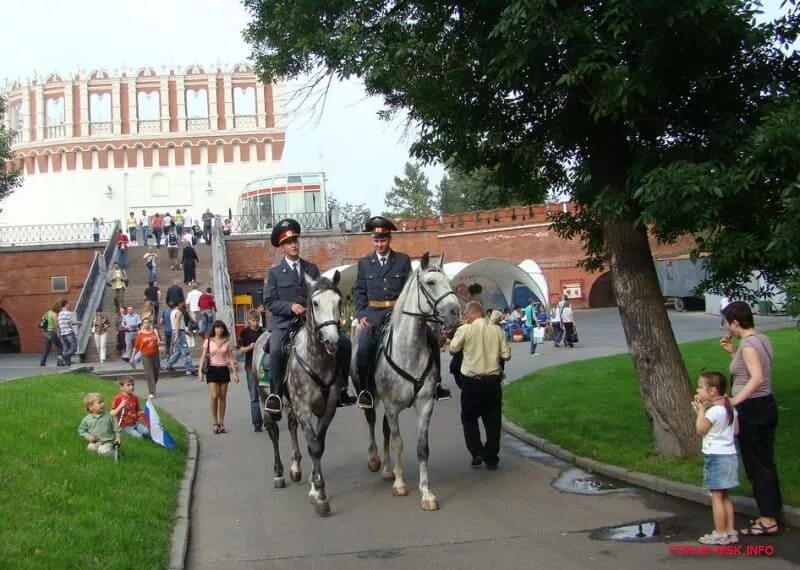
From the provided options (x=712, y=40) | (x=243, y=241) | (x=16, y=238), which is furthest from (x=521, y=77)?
(x=16, y=238)

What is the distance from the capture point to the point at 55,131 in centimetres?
7300

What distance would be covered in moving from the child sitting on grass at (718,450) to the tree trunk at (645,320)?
116 inches

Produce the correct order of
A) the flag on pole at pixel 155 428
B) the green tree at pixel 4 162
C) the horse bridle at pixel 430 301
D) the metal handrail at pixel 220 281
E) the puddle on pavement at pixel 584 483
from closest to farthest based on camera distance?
the horse bridle at pixel 430 301 → the puddle on pavement at pixel 584 483 → the flag on pole at pixel 155 428 → the metal handrail at pixel 220 281 → the green tree at pixel 4 162

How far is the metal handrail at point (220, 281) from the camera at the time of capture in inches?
1293

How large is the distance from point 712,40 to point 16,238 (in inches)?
2177

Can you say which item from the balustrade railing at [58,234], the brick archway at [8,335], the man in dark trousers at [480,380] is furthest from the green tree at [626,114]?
the balustrade railing at [58,234]

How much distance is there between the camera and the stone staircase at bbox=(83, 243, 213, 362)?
102 ft

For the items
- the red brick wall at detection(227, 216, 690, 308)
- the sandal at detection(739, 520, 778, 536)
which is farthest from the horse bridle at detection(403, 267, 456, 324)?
the red brick wall at detection(227, 216, 690, 308)

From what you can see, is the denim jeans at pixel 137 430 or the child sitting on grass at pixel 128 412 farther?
the denim jeans at pixel 137 430

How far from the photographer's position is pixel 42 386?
17094 millimetres

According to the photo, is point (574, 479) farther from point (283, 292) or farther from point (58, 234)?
point (58, 234)

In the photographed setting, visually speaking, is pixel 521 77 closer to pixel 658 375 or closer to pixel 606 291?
pixel 658 375

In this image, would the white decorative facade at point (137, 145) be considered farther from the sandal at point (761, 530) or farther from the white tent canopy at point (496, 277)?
the sandal at point (761, 530)

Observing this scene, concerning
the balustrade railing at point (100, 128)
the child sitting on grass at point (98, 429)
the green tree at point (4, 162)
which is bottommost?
the child sitting on grass at point (98, 429)
